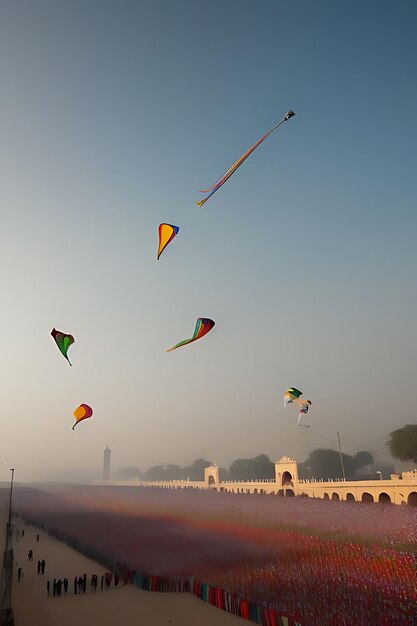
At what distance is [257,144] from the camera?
9.89 meters

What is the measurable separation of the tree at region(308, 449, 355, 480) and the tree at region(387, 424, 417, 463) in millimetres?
49520

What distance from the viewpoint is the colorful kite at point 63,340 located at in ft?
72.0

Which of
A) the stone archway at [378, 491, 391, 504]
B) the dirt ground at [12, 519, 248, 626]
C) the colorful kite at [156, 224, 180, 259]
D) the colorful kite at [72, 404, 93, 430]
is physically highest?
the colorful kite at [156, 224, 180, 259]

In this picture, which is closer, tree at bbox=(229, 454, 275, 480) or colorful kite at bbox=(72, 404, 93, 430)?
colorful kite at bbox=(72, 404, 93, 430)

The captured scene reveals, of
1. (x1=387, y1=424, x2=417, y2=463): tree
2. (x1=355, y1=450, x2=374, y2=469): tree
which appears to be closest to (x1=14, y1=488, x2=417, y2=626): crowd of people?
(x1=387, y1=424, x2=417, y2=463): tree

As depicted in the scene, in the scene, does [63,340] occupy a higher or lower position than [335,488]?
higher

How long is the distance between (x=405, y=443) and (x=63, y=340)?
81.6 meters

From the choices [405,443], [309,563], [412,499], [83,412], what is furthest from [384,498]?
[83,412]

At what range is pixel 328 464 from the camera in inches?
5281

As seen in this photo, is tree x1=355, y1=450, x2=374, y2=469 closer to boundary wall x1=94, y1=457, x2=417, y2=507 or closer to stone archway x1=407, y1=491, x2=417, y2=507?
boundary wall x1=94, y1=457, x2=417, y2=507

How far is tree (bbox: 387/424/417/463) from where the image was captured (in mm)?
81375

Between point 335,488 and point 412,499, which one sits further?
point 335,488

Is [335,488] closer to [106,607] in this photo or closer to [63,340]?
[106,607]

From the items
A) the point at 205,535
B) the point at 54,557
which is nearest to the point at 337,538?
the point at 205,535
